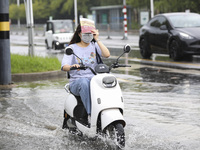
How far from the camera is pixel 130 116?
731 cm

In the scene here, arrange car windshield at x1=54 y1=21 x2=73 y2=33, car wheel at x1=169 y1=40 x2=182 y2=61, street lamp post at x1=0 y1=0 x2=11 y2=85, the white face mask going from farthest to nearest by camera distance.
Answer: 1. car windshield at x1=54 y1=21 x2=73 y2=33
2. car wheel at x1=169 y1=40 x2=182 y2=61
3. street lamp post at x1=0 y1=0 x2=11 y2=85
4. the white face mask

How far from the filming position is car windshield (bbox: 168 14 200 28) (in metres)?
16.3

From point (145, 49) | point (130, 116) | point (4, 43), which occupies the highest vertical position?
point (4, 43)

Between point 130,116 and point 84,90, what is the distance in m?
1.83

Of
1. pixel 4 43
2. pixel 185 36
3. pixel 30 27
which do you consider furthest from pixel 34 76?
pixel 185 36

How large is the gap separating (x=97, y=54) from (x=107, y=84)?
0.90m

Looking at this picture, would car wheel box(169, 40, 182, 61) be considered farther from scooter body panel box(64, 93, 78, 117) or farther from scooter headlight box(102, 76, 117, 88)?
scooter headlight box(102, 76, 117, 88)

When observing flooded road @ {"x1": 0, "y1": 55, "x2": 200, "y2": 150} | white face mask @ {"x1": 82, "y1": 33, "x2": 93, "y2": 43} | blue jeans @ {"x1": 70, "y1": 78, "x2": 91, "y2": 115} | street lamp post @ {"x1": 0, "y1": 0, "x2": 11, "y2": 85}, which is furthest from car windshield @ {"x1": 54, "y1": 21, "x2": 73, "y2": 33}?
blue jeans @ {"x1": 70, "y1": 78, "x2": 91, "y2": 115}

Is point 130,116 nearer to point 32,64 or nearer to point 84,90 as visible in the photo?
point 84,90

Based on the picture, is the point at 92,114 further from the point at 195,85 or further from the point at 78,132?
→ the point at 195,85

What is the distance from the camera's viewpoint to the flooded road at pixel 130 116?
5754 mm

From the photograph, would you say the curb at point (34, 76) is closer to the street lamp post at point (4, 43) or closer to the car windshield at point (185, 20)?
the street lamp post at point (4, 43)

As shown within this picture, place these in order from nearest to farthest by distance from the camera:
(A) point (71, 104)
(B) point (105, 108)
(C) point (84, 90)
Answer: (B) point (105, 108) < (C) point (84, 90) < (A) point (71, 104)

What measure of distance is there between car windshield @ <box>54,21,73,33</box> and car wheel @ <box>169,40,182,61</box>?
11925 millimetres
